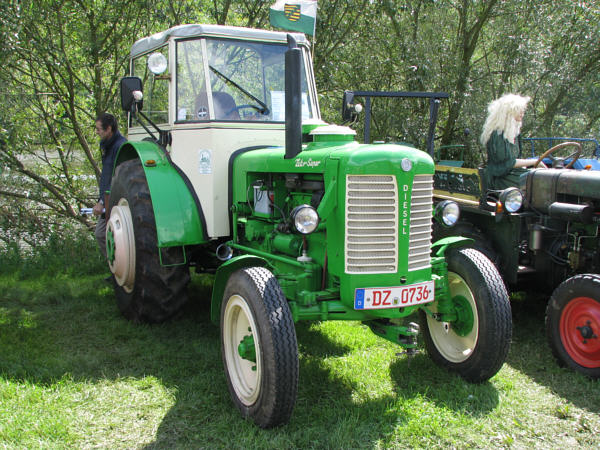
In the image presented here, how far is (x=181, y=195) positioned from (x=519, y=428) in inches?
110

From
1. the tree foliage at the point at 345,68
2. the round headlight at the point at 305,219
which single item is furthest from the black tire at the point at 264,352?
the tree foliage at the point at 345,68

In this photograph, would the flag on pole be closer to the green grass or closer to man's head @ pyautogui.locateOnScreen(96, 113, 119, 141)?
man's head @ pyautogui.locateOnScreen(96, 113, 119, 141)

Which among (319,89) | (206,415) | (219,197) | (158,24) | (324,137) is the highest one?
(158,24)

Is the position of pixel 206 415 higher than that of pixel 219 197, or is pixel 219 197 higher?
pixel 219 197

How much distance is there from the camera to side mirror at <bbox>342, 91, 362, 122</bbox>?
4.42m

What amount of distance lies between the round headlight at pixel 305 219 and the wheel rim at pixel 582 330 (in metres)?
2.01

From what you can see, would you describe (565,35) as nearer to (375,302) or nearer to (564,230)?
(564,230)

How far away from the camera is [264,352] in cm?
284

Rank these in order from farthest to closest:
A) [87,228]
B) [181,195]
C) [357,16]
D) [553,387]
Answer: [357,16] → [87,228] → [181,195] → [553,387]

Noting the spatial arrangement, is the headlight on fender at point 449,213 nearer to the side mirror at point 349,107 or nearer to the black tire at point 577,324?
the black tire at point 577,324

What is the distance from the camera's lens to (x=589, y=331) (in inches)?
141

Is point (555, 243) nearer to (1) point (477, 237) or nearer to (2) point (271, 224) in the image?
(1) point (477, 237)

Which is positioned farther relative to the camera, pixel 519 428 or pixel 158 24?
pixel 158 24

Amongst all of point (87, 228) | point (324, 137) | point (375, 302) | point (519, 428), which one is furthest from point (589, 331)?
point (87, 228)
